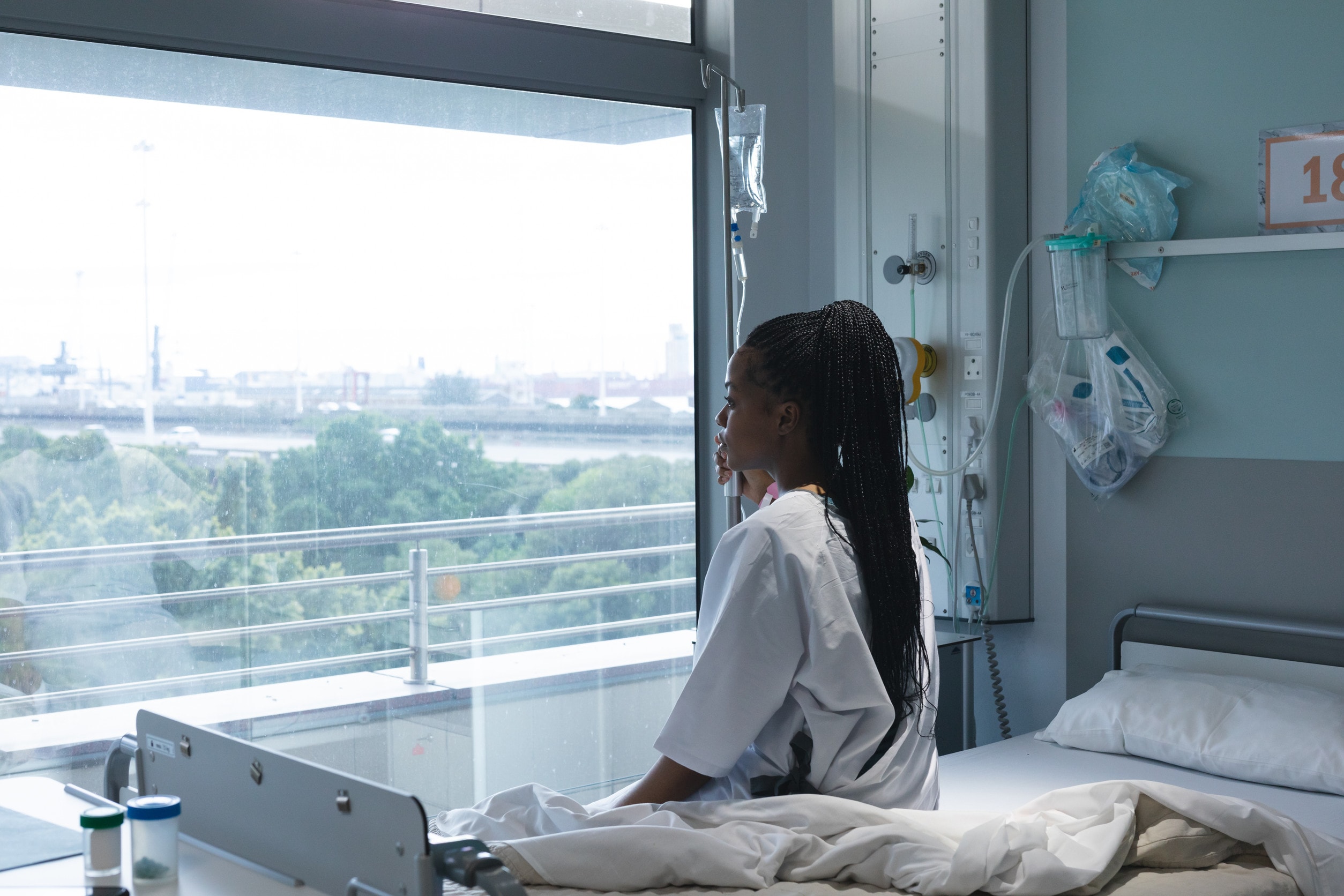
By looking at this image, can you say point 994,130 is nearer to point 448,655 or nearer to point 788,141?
point 788,141

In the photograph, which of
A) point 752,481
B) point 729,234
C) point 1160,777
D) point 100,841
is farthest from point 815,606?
point 729,234

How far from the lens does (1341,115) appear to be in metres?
2.82

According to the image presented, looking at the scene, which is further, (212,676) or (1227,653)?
(1227,653)

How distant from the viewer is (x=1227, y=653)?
9.75 feet

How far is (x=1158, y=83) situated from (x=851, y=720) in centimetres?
207

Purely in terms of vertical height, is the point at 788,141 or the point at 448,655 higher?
the point at 788,141

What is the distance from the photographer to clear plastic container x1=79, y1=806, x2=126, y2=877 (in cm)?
144

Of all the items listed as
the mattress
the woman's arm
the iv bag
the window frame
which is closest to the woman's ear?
the woman's arm

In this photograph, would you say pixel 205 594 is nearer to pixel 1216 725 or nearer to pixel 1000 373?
pixel 1000 373

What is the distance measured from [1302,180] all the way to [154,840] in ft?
8.83

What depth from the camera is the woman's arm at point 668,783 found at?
5.97 feet

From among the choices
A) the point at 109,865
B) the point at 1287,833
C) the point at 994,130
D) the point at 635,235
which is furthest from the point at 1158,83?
the point at 109,865

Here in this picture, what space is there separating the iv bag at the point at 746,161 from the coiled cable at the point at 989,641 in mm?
1000

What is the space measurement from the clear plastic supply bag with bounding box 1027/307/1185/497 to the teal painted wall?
54 mm
